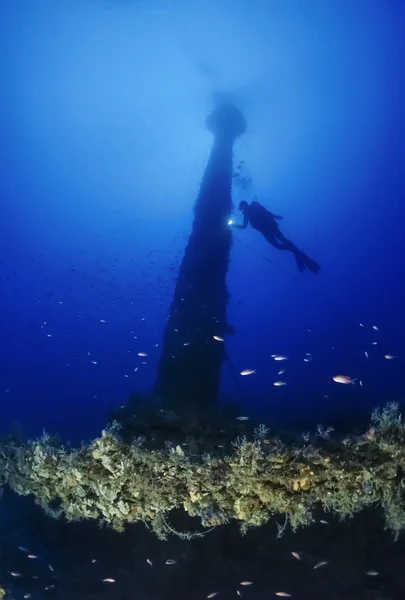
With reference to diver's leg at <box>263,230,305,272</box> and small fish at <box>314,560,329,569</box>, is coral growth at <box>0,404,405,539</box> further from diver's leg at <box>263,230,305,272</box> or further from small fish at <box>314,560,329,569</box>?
diver's leg at <box>263,230,305,272</box>

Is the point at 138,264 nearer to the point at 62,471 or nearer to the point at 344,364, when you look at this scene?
the point at 344,364

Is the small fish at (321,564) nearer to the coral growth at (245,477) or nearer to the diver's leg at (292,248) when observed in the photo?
the coral growth at (245,477)

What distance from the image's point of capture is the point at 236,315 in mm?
67688

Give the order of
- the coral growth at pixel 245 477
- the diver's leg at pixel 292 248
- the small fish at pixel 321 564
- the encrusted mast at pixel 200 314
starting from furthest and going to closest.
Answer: the diver's leg at pixel 292 248 → the encrusted mast at pixel 200 314 → the small fish at pixel 321 564 → the coral growth at pixel 245 477

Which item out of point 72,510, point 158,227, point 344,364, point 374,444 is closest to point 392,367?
point 344,364

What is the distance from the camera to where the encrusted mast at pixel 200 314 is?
12.2 m

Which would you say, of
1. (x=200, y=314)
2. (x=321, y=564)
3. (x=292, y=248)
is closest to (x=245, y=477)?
(x=321, y=564)

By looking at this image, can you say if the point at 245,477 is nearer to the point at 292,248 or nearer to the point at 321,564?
the point at 321,564

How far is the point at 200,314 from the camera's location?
1372cm

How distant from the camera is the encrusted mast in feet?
40.2

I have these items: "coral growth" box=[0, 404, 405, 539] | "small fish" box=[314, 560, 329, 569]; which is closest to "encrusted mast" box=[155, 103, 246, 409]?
"coral growth" box=[0, 404, 405, 539]

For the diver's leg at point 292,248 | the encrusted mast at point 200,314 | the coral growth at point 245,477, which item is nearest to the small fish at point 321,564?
the coral growth at point 245,477

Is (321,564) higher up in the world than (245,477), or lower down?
lower down

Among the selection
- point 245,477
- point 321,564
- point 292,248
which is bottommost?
point 321,564
